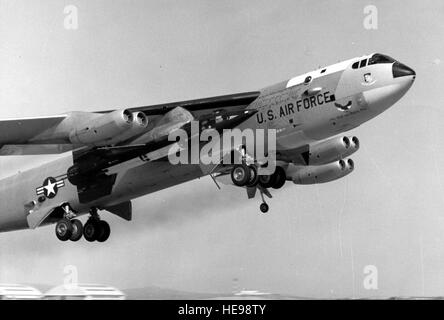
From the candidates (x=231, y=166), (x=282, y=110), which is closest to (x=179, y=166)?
(x=231, y=166)

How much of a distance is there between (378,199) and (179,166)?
25.2ft

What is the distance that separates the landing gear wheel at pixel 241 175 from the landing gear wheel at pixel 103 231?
5884 millimetres

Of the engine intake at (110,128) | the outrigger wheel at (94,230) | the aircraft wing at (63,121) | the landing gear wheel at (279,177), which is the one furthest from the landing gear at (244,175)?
the outrigger wheel at (94,230)

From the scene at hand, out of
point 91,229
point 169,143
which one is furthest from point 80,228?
point 169,143

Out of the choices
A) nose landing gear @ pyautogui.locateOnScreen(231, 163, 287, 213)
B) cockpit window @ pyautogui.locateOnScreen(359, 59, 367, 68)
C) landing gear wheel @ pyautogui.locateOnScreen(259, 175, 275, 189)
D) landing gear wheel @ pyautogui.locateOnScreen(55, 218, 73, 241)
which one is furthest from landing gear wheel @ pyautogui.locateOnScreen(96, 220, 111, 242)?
cockpit window @ pyautogui.locateOnScreen(359, 59, 367, 68)

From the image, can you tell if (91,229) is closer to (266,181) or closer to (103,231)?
(103,231)

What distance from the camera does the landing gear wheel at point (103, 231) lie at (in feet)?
103

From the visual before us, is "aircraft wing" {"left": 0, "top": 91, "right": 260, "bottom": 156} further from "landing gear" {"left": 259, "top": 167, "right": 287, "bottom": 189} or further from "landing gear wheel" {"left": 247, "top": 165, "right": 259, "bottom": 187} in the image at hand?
"landing gear" {"left": 259, "top": 167, "right": 287, "bottom": 189}

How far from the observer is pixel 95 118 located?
87.7 ft

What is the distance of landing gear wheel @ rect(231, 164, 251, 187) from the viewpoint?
2708 cm

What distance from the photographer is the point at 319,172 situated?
30.6 metres

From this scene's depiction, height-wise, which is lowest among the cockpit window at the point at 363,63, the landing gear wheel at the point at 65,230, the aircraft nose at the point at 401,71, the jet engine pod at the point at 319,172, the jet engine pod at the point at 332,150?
the landing gear wheel at the point at 65,230

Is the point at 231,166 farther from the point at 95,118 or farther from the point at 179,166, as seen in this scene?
the point at 95,118

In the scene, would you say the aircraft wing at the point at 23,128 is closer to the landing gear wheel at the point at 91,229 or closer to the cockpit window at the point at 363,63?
the landing gear wheel at the point at 91,229
